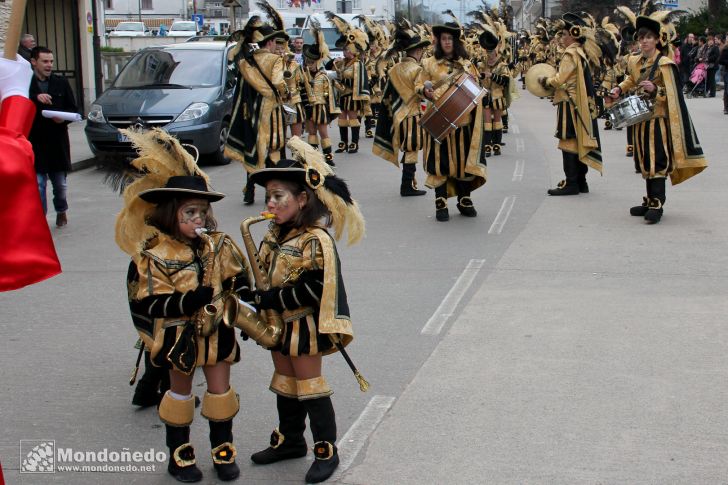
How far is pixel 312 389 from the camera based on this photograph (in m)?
4.50

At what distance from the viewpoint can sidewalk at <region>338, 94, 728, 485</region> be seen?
469 cm

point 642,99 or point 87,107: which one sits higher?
point 642,99

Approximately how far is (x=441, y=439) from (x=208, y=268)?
143cm

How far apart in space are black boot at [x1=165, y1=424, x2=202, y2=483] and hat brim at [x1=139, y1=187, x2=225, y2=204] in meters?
1.00

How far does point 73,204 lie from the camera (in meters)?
12.6

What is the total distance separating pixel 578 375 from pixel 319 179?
227 centimetres

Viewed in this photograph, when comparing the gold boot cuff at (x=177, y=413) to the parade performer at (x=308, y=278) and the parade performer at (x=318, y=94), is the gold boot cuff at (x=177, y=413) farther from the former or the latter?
the parade performer at (x=318, y=94)

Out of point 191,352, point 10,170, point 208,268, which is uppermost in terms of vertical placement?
point 10,170

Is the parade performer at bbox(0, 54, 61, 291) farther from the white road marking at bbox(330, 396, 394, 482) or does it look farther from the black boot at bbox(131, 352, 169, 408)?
the black boot at bbox(131, 352, 169, 408)

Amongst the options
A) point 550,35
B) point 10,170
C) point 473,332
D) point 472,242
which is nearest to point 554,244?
point 472,242

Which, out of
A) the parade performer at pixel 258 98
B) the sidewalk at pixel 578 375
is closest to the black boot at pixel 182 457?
the sidewalk at pixel 578 375

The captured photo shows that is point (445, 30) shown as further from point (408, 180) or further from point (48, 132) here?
point (48, 132)

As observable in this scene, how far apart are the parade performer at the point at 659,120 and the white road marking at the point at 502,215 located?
1460mm

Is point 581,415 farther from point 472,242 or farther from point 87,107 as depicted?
point 87,107
